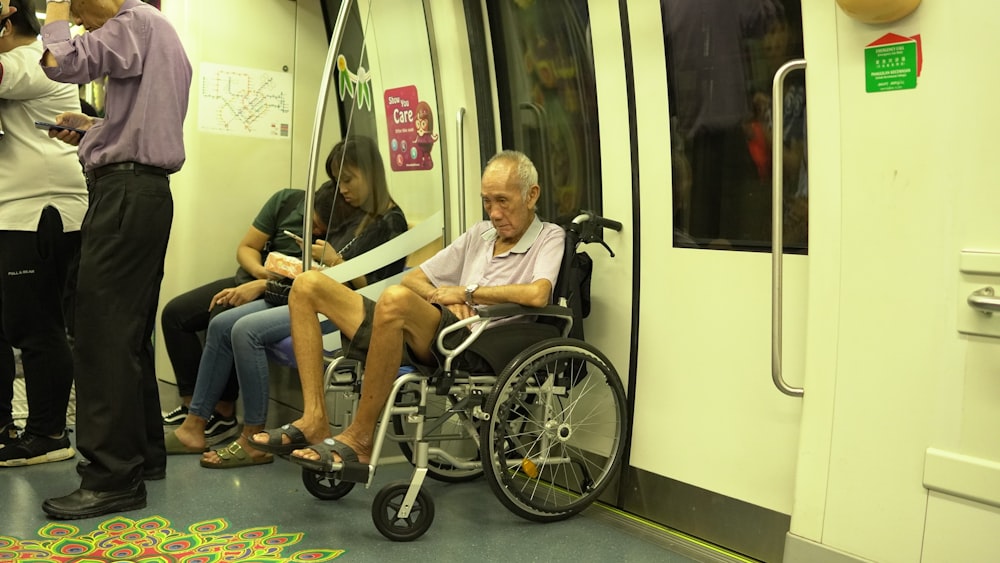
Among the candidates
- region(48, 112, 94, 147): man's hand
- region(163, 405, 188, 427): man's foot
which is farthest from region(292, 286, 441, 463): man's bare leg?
region(163, 405, 188, 427): man's foot

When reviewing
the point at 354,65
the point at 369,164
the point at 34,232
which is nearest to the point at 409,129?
the point at 369,164

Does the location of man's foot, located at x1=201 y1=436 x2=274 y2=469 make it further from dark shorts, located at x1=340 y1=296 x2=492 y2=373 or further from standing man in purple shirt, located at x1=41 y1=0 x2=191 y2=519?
dark shorts, located at x1=340 y1=296 x2=492 y2=373

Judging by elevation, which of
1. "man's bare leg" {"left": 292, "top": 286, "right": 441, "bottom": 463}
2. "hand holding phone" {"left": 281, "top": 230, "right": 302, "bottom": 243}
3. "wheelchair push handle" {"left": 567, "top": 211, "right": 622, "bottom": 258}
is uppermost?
"wheelchair push handle" {"left": 567, "top": 211, "right": 622, "bottom": 258}

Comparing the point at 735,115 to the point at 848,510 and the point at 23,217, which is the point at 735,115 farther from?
the point at 23,217

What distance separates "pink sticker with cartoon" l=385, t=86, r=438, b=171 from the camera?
420 cm

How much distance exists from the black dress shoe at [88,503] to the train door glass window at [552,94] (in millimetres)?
1854

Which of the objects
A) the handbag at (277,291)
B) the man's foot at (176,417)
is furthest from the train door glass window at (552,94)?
the man's foot at (176,417)

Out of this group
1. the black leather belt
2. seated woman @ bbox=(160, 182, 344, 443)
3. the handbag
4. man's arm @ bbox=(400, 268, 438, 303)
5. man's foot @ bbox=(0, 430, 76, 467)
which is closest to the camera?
the black leather belt

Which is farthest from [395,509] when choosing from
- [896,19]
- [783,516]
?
[896,19]

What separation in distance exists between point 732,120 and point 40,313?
2.59 metres

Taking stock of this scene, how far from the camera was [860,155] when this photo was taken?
8.25ft

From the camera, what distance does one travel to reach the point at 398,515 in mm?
3051

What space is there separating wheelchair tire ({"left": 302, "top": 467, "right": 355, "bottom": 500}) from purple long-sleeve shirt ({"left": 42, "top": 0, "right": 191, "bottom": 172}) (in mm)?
1164

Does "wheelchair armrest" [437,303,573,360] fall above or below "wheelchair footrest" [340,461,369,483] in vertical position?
above
